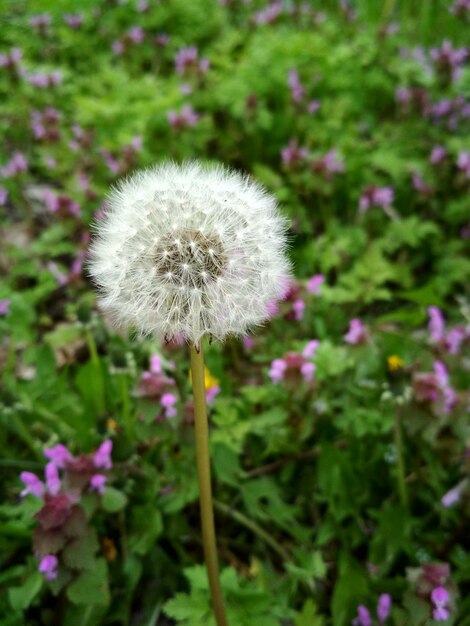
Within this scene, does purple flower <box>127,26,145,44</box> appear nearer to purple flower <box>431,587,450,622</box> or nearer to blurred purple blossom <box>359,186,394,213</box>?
blurred purple blossom <box>359,186,394,213</box>

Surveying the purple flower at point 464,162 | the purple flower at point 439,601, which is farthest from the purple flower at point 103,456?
the purple flower at point 464,162

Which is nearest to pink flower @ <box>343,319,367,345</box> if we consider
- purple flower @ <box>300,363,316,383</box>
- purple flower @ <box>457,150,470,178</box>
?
purple flower @ <box>300,363,316,383</box>

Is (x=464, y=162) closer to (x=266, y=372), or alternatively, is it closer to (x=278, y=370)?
(x=266, y=372)

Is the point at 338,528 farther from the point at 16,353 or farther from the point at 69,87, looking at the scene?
the point at 69,87

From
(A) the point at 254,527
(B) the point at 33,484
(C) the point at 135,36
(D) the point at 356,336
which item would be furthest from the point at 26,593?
(C) the point at 135,36

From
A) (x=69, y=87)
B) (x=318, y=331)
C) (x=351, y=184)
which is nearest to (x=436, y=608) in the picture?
(x=318, y=331)
